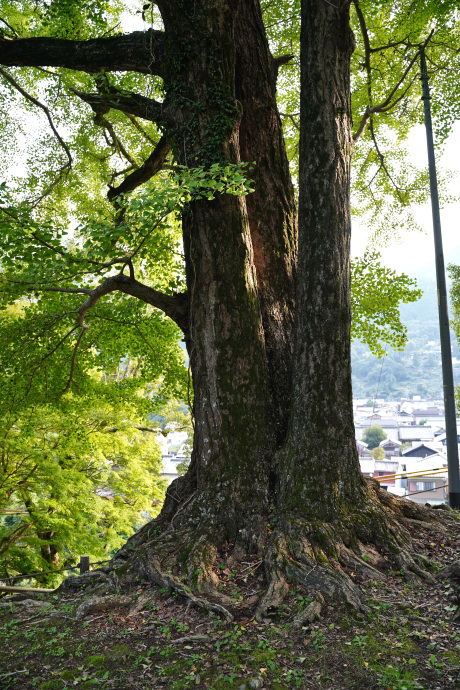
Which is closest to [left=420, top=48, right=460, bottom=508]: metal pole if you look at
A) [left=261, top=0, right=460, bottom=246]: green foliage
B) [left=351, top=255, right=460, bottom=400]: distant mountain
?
[left=261, top=0, right=460, bottom=246]: green foliage

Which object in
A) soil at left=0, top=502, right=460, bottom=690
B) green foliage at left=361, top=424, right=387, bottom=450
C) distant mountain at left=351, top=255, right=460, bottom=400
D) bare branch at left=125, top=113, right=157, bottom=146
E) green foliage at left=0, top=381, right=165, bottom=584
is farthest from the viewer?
distant mountain at left=351, top=255, right=460, bottom=400

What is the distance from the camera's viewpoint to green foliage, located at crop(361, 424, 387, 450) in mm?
35794

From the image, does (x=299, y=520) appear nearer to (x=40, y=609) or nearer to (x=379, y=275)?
(x=40, y=609)

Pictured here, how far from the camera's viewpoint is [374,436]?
3638cm

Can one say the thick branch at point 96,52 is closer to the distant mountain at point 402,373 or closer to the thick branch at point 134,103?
the thick branch at point 134,103

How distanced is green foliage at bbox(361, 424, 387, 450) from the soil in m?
31.8

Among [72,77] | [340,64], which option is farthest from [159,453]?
[340,64]

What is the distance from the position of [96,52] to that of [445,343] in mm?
6143

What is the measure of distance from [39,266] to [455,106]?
6.92m

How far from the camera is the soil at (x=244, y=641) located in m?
3.37

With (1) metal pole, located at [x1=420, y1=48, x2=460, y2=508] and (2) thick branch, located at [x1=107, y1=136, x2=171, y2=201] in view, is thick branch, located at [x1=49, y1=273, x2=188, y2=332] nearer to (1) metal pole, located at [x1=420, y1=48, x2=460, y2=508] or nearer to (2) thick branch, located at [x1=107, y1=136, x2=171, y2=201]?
(2) thick branch, located at [x1=107, y1=136, x2=171, y2=201]

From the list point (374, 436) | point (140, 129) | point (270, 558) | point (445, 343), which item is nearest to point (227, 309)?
point (270, 558)

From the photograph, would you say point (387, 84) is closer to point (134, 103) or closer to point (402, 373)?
point (134, 103)

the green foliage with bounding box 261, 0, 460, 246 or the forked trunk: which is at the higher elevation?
the green foliage with bounding box 261, 0, 460, 246
